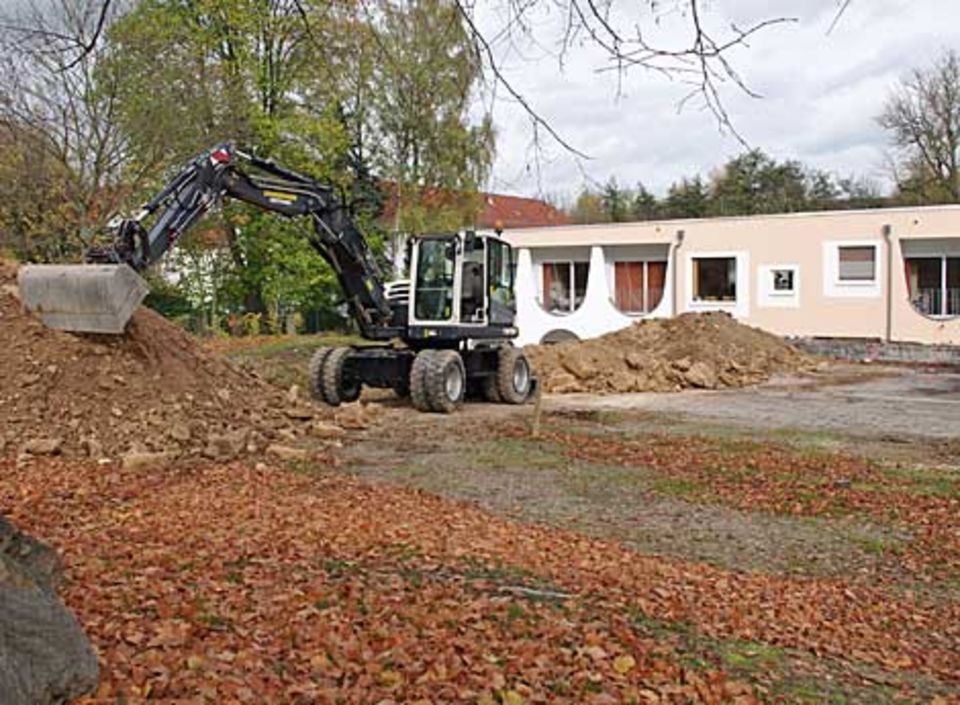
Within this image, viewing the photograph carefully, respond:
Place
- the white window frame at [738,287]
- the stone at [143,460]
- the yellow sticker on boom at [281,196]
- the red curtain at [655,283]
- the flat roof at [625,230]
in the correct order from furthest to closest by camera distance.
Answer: the red curtain at [655,283]
the white window frame at [738,287]
the flat roof at [625,230]
the yellow sticker on boom at [281,196]
the stone at [143,460]

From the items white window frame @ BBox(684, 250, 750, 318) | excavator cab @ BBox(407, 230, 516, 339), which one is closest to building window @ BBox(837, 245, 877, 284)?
white window frame @ BBox(684, 250, 750, 318)

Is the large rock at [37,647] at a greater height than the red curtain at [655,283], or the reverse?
the red curtain at [655,283]

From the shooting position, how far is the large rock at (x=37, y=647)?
11.1 feet

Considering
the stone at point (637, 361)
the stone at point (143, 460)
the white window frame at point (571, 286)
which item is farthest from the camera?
the white window frame at point (571, 286)

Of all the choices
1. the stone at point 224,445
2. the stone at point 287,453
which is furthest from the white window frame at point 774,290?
the stone at point 224,445

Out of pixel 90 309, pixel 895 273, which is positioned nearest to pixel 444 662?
pixel 90 309

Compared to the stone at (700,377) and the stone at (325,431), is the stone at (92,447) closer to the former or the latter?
the stone at (325,431)

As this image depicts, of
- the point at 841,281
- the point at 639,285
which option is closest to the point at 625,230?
the point at 639,285

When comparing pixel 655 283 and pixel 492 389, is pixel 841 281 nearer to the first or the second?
pixel 655 283

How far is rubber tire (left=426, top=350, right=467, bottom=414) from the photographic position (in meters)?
15.8

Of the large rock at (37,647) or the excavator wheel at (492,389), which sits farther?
the excavator wheel at (492,389)

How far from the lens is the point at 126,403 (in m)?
11.9

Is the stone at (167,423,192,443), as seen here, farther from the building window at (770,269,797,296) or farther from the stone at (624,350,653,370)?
the building window at (770,269,797,296)

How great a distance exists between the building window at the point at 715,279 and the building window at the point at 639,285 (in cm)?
125
